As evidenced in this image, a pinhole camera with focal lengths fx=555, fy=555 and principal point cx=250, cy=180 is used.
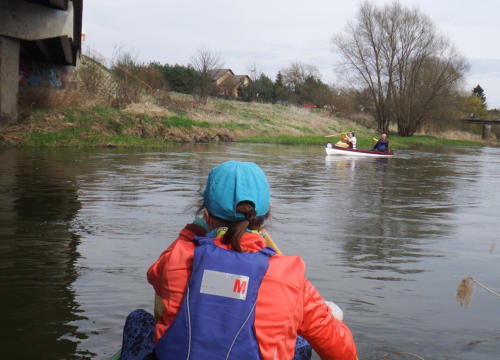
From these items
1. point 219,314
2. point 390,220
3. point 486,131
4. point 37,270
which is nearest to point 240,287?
point 219,314

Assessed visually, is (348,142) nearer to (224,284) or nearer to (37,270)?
(37,270)

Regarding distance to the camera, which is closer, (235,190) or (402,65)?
(235,190)

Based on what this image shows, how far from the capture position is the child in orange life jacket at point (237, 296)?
208 centimetres

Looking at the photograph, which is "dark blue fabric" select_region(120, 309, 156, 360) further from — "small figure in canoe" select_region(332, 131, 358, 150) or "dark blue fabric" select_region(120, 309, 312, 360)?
"small figure in canoe" select_region(332, 131, 358, 150)

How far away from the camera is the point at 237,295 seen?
208cm

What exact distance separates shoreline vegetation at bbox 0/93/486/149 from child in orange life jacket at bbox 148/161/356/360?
19.9 metres

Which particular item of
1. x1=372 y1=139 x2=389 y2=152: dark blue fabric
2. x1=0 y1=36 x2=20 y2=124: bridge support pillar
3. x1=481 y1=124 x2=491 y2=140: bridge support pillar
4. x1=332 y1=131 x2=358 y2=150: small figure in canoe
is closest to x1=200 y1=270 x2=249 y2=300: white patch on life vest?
x1=0 y1=36 x2=20 y2=124: bridge support pillar

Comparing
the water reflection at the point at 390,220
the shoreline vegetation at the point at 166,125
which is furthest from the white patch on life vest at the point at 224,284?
the shoreline vegetation at the point at 166,125

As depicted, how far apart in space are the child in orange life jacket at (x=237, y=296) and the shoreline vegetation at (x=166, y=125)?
19.9m

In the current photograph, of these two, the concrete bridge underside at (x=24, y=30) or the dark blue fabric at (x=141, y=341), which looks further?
the concrete bridge underside at (x=24, y=30)

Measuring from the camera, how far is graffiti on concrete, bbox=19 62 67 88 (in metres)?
26.4

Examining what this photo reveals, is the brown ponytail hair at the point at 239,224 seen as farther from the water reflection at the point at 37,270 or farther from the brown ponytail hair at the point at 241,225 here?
the water reflection at the point at 37,270

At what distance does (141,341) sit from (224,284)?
2.12ft

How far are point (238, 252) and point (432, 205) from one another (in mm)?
9737
